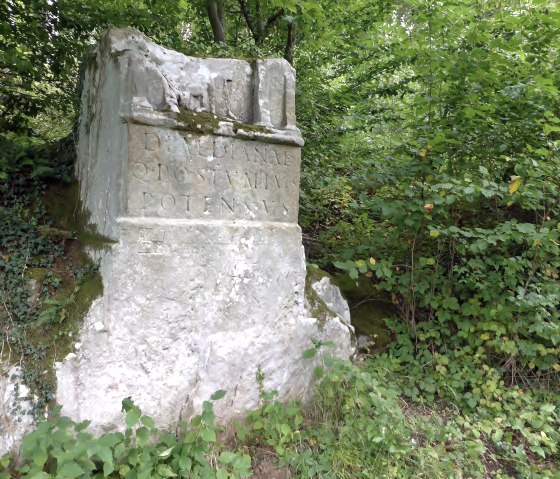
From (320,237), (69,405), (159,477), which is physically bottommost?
(159,477)

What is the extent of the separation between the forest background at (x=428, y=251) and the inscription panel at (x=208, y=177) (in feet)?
2.15

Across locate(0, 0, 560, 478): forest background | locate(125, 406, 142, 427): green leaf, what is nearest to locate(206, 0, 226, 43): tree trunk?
locate(0, 0, 560, 478): forest background

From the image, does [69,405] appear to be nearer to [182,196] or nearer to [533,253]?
[182,196]

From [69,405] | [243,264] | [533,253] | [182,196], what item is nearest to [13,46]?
[182,196]

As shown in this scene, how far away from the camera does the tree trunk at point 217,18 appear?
579 centimetres

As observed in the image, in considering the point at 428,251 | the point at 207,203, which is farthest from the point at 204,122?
the point at 428,251

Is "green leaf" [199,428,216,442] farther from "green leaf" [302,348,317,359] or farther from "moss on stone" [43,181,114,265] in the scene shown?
"moss on stone" [43,181,114,265]

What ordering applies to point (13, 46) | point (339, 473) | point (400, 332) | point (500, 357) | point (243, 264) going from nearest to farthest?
point (339, 473)
point (243, 264)
point (500, 357)
point (400, 332)
point (13, 46)

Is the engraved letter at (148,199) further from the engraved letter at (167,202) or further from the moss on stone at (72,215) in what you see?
the moss on stone at (72,215)

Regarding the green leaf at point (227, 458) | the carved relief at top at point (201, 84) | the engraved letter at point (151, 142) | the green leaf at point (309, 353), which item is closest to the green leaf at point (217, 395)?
the green leaf at point (227, 458)

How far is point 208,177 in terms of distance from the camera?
2695mm

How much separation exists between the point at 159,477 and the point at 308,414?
1.17m

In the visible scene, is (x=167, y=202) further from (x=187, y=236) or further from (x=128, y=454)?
(x=128, y=454)

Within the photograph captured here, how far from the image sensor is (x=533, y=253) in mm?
3352
